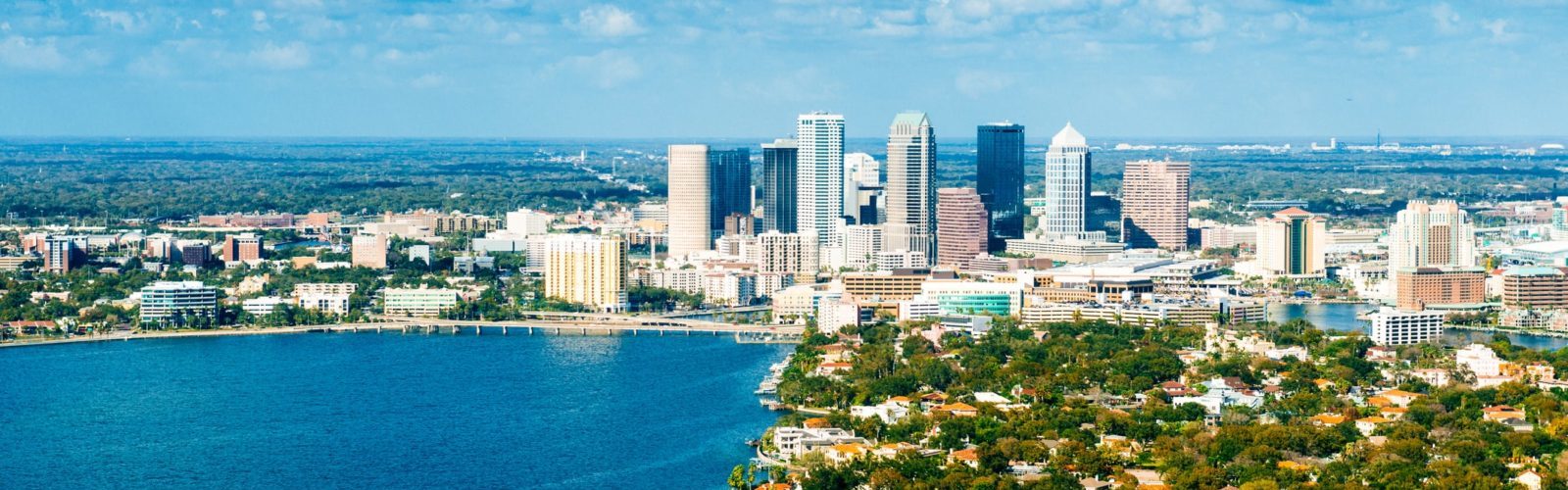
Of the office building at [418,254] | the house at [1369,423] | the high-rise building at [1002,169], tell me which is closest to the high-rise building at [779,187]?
the high-rise building at [1002,169]

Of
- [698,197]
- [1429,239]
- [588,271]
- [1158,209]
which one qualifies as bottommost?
[588,271]

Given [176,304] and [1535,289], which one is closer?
[176,304]

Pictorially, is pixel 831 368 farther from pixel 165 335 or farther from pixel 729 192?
pixel 729 192

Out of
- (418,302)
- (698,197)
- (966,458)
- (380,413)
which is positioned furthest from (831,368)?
(698,197)

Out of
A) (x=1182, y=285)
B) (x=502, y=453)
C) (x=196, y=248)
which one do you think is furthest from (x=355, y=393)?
(x=196, y=248)

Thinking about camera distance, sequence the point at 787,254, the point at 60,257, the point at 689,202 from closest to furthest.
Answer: the point at 787,254 → the point at 60,257 → the point at 689,202

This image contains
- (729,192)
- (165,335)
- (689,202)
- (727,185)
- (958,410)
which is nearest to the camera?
(958,410)

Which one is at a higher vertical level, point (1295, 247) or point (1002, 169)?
point (1002, 169)
